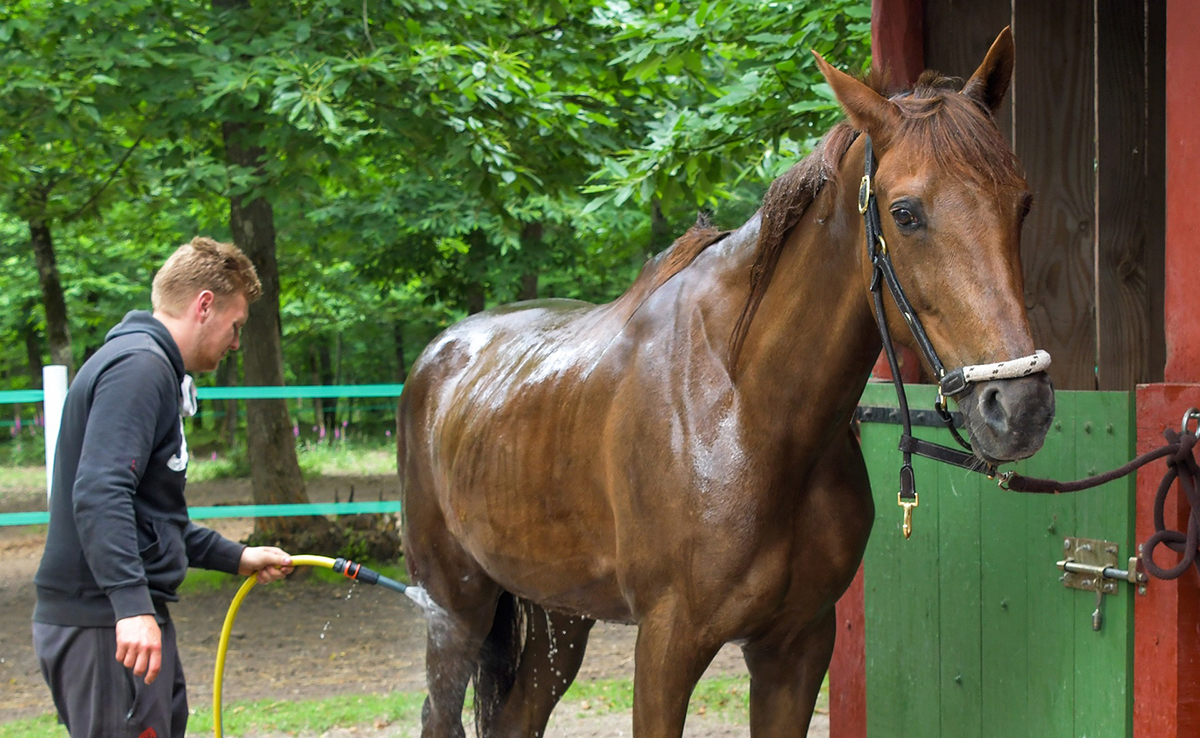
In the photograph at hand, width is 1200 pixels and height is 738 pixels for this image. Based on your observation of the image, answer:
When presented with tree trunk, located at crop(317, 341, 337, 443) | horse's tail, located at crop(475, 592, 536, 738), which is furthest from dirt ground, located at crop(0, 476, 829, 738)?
tree trunk, located at crop(317, 341, 337, 443)

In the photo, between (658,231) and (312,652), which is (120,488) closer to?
(312,652)

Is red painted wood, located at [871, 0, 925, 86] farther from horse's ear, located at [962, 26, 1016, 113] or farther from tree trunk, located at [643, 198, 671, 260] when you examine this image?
tree trunk, located at [643, 198, 671, 260]

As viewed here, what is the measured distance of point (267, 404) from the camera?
8.30 metres

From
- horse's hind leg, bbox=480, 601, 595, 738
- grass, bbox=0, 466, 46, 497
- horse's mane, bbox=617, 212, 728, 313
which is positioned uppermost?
horse's mane, bbox=617, 212, 728, 313

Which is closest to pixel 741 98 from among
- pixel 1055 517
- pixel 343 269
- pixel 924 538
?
pixel 924 538

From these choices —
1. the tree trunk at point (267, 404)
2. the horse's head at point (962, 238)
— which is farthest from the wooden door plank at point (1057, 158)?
the tree trunk at point (267, 404)

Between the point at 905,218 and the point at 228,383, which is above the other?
the point at 905,218

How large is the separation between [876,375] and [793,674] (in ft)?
4.74

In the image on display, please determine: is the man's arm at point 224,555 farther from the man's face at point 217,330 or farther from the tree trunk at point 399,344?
the tree trunk at point 399,344

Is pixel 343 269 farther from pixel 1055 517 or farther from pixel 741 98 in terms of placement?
pixel 1055 517

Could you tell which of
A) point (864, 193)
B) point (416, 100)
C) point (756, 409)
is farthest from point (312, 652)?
point (864, 193)

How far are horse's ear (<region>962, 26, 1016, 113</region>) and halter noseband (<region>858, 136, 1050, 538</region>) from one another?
0.86 feet

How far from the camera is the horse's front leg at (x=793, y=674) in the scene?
8.81ft

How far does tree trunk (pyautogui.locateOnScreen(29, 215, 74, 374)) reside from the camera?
388 inches
